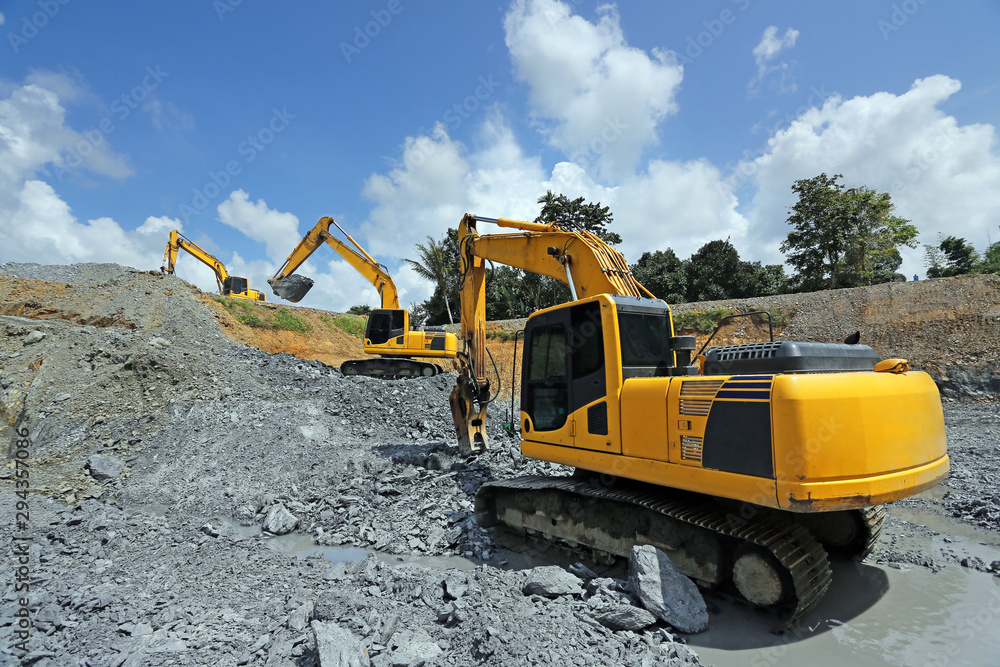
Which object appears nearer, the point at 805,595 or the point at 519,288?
the point at 805,595

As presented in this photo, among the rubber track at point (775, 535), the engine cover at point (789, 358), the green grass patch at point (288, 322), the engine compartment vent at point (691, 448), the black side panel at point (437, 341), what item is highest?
the green grass patch at point (288, 322)

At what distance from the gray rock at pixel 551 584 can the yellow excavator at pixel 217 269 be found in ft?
72.1

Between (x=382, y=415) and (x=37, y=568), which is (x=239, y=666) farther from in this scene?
(x=382, y=415)

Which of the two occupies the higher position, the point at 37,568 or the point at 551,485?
the point at 551,485

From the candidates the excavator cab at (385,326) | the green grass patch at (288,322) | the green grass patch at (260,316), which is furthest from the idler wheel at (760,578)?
the green grass patch at (288,322)

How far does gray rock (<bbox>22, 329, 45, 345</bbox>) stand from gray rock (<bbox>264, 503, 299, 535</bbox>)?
9277mm

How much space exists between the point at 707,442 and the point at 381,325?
12172 millimetres

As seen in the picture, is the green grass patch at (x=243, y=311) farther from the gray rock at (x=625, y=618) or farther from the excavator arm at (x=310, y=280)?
the gray rock at (x=625, y=618)

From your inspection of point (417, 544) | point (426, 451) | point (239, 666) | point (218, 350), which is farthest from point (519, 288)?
point (239, 666)

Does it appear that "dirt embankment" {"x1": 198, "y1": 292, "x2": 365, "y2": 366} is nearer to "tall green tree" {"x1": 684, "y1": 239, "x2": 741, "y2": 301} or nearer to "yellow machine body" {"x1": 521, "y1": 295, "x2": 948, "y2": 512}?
"yellow machine body" {"x1": 521, "y1": 295, "x2": 948, "y2": 512}

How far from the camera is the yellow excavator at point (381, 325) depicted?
14.5 meters

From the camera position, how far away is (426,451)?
7945mm

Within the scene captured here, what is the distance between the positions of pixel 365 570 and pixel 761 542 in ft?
10.6

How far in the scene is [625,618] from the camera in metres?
3.36
